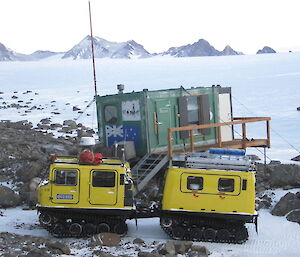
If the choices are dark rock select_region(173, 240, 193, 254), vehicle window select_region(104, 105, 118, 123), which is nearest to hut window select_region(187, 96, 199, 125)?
vehicle window select_region(104, 105, 118, 123)

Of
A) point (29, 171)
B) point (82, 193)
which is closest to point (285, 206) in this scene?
point (82, 193)

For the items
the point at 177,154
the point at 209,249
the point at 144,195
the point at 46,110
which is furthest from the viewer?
the point at 46,110

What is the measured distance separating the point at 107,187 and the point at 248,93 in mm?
49749

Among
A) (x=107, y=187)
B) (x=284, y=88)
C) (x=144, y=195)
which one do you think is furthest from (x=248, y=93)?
(x=107, y=187)

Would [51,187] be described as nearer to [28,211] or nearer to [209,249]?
[28,211]

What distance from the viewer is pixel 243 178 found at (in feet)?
42.9

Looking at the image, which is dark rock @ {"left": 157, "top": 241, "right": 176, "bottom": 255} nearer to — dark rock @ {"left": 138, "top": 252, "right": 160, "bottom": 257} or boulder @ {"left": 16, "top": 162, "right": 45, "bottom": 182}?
dark rock @ {"left": 138, "top": 252, "right": 160, "bottom": 257}

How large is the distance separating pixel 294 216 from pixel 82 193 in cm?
666

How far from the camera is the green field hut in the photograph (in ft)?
52.9

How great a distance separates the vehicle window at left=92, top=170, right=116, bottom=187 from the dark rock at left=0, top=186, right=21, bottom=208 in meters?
4.34

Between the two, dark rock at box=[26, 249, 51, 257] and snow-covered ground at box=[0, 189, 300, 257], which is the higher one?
dark rock at box=[26, 249, 51, 257]

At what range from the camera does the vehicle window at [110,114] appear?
55.7 feet

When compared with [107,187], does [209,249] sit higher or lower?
lower

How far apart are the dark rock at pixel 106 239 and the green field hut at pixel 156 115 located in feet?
13.1
